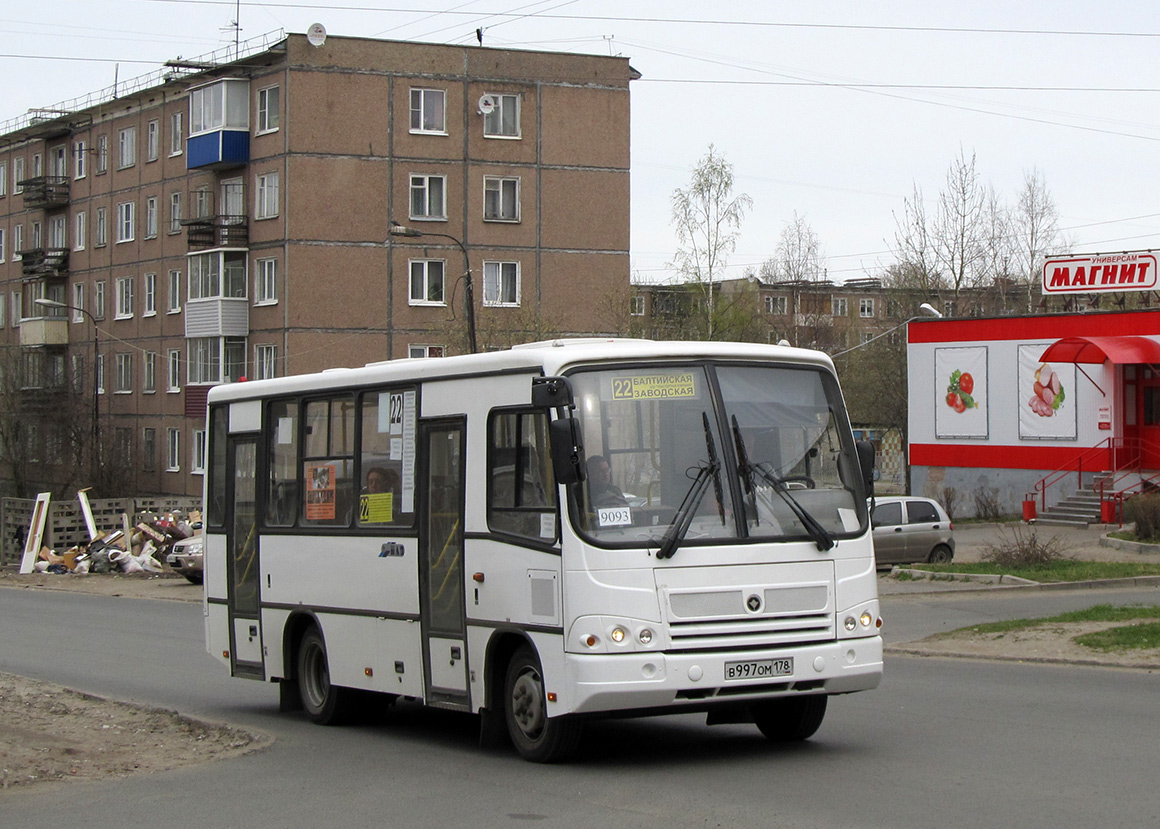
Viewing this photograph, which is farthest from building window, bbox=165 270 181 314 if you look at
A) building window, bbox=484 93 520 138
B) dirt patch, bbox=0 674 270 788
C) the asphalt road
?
the asphalt road

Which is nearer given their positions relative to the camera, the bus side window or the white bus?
the white bus

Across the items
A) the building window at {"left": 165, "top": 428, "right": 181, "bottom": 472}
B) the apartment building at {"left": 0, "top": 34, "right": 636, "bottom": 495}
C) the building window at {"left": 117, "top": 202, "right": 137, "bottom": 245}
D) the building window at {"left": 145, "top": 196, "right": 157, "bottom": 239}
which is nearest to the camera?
the apartment building at {"left": 0, "top": 34, "right": 636, "bottom": 495}

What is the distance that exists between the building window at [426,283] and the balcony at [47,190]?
24195 millimetres

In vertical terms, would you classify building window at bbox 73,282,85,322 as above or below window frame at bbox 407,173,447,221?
below

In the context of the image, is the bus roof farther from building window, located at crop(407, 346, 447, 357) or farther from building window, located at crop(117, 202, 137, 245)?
building window, located at crop(117, 202, 137, 245)

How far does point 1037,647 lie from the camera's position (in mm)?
16594

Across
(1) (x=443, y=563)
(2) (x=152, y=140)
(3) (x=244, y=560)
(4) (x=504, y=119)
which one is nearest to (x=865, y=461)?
(1) (x=443, y=563)

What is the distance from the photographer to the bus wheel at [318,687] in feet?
42.4

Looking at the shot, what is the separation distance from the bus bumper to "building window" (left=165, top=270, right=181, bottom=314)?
2236 inches

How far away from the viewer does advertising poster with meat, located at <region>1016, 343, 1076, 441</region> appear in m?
42.9

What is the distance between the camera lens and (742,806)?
829cm

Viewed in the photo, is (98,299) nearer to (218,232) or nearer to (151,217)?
(151,217)

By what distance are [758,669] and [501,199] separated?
163ft

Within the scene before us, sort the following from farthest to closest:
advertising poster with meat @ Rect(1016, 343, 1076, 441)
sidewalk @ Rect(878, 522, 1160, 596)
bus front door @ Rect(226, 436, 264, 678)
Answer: advertising poster with meat @ Rect(1016, 343, 1076, 441) < sidewalk @ Rect(878, 522, 1160, 596) < bus front door @ Rect(226, 436, 264, 678)
